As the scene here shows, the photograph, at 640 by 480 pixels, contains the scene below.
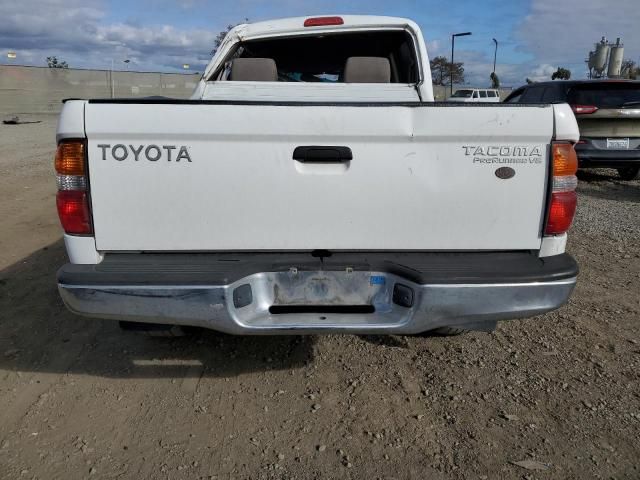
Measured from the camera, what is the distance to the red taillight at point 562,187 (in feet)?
8.36

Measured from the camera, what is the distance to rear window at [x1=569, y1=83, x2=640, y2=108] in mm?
8555

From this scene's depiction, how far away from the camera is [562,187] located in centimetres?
260

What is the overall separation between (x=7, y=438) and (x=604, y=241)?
591cm

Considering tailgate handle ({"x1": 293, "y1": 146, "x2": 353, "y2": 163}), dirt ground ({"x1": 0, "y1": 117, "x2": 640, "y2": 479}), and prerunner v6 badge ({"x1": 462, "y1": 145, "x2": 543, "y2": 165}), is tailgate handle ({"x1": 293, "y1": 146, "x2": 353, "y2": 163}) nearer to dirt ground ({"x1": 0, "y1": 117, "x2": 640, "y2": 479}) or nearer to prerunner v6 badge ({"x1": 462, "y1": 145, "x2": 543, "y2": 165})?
prerunner v6 badge ({"x1": 462, "y1": 145, "x2": 543, "y2": 165})

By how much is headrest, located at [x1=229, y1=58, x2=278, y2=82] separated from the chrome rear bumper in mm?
2276

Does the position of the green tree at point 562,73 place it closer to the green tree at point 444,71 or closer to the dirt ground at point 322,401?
the green tree at point 444,71

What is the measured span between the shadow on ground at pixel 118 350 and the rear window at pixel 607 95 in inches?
281

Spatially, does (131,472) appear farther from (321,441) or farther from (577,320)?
(577,320)

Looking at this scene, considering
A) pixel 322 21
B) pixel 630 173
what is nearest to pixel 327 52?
pixel 322 21

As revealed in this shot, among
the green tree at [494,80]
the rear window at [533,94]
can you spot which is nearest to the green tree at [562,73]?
the green tree at [494,80]

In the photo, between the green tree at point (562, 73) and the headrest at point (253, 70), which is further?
the green tree at point (562, 73)

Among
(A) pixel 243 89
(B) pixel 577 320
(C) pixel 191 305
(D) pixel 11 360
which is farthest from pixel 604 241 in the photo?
(D) pixel 11 360

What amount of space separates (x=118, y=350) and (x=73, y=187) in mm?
1492

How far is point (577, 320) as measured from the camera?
405 centimetres
